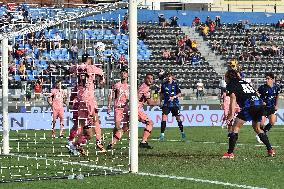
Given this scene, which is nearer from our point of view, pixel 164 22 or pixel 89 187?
pixel 89 187

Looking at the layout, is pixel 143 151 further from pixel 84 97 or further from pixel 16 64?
pixel 16 64

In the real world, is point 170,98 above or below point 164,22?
below

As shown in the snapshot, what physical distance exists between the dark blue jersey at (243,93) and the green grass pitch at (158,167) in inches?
48.6

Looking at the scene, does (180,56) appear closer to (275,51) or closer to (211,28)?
(211,28)

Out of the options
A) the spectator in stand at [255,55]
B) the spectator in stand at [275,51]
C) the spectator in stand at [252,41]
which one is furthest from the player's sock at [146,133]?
the spectator in stand at [252,41]

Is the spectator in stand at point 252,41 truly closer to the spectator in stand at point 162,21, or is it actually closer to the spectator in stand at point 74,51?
the spectator in stand at point 162,21

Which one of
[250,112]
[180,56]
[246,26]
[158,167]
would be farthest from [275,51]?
[158,167]

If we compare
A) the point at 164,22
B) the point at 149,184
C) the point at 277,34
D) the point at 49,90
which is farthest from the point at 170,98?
the point at 277,34

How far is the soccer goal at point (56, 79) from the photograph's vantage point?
15.6 metres

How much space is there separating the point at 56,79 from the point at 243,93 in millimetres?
9807

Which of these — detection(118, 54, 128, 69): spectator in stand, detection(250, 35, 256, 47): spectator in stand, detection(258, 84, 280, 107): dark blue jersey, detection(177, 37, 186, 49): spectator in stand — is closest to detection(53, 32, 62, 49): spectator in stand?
detection(118, 54, 128, 69): spectator in stand

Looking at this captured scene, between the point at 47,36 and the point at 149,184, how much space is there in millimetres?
10780

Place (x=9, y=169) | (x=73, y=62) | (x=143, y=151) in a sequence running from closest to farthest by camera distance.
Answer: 1. (x=9, y=169)
2. (x=143, y=151)
3. (x=73, y=62)

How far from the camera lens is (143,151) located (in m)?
21.6
